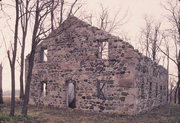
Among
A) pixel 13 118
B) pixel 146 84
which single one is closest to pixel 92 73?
pixel 146 84

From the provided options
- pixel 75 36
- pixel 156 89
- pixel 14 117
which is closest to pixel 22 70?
pixel 75 36

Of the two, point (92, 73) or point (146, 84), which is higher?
point (92, 73)

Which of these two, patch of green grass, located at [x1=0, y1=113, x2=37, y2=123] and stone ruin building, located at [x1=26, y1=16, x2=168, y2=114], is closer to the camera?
patch of green grass, located at [x1=0, y1=113, x2=37, y2=123]

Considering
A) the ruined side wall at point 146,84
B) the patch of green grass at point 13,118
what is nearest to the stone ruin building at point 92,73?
the ruined side wall at point 146,84

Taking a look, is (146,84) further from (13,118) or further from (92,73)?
(13,118)

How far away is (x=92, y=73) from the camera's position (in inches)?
612

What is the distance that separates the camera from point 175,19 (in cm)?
2462

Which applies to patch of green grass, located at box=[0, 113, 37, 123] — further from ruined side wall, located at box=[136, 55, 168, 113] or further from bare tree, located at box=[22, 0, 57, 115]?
ruined side wall, located at box=[136, 55, 168, 113]

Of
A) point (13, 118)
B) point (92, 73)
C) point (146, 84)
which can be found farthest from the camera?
point (146, 84)

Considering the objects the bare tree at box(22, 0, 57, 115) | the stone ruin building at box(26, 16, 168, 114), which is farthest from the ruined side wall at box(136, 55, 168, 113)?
the bare tree at box(22, 0, 57, 115)

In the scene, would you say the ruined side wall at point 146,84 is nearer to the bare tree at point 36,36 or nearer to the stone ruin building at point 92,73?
the stone ruin building at point 92,73

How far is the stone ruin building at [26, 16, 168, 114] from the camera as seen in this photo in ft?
47.7

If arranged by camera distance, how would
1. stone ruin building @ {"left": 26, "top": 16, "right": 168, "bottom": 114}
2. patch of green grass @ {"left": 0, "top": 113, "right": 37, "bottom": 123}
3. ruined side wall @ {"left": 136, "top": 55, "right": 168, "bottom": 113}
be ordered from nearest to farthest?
patch of green grass @ {"left": 0, "top": 113, "right": 37, "bottom": 123} < stone ruin building @ {"left": 26, "top": 16, "right": 168, "bottom": 114} < ruined side wall @ {"left": 136, "top": 55, "right": 168, "bottom": 113}

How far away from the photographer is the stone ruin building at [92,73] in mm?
14531
